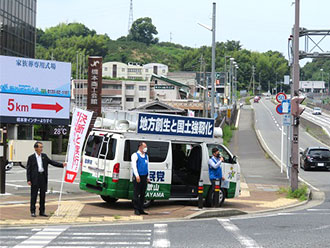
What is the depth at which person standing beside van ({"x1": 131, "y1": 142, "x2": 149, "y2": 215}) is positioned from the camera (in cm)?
1435

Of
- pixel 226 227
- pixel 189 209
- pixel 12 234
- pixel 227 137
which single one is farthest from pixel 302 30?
pixel 227 137

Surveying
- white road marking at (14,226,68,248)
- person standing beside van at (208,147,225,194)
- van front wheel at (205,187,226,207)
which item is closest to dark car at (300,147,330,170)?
van front wheel at (205,187,226,207)

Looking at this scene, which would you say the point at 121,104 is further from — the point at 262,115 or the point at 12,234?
the point at 12,234

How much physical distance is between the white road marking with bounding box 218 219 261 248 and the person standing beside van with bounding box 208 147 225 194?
92.5 inches

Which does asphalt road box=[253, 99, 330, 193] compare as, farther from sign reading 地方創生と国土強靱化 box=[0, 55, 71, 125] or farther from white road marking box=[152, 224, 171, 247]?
white road marking box=[152, 224, 171, 247]

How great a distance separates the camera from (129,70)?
149 metres

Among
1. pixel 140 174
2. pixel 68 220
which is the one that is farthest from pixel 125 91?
pixel 68 220

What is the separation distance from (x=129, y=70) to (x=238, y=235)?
138547 mm

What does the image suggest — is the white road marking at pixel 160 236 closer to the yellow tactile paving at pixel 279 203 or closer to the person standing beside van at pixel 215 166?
the person standing beside van at pixel 215 166

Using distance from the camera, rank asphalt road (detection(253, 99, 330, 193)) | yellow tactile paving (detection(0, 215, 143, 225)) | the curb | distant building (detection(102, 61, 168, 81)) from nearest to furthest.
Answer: yellow tactile paving (detection(0, 215, 143, 225))
the curb
asphalt road (detection(253, 99, 330, 193))
distant building (detection(102, 61, 168, 81))

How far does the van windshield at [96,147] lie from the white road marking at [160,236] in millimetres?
3041

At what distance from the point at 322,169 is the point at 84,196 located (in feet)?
66.8

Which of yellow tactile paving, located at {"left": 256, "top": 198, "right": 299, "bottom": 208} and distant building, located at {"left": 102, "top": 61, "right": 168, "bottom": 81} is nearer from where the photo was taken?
yellow tactile paving, located at {"left": 256, "top": 198, "right": 299, "bottom": 208}

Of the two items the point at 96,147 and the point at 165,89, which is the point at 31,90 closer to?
the point at 96,147
